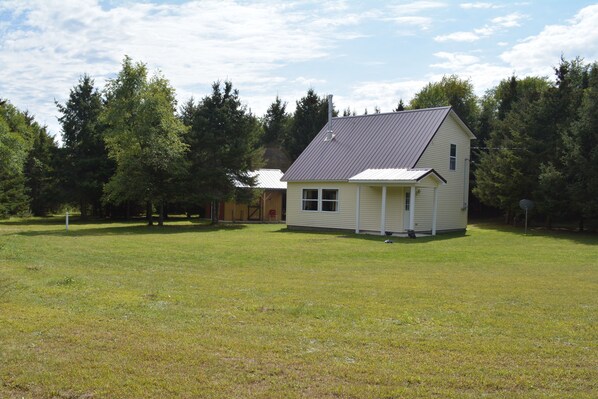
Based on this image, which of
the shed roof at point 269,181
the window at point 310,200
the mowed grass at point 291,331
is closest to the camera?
the mowed grass at point 291,331

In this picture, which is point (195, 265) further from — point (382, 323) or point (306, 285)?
point (382, 323)

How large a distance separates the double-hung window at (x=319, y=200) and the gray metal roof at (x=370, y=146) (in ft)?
2.52

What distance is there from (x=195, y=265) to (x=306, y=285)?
3827 mm

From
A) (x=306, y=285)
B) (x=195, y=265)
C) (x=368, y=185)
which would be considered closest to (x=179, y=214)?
(x=368, y=185)

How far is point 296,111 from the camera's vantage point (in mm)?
51875

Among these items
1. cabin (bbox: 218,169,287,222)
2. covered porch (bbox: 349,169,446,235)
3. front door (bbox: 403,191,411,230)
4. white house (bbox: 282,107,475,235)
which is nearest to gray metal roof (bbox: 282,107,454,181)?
white house (bbox: 282,107,475,235)

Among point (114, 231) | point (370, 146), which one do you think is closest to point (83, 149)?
point (114, 231)

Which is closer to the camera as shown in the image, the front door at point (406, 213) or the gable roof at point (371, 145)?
the front door at point (406, 213)

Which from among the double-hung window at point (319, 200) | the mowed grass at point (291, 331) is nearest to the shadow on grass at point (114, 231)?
the double-hung window at point (319, 200)

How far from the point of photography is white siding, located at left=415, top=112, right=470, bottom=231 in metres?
25.7

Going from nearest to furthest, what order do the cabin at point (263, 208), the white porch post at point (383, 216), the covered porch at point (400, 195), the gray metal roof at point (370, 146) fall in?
the covered porch at point (400, 195) < the white porch post at point (383, 216) < the gray metal roof at point (370, 146) < the cabin at point (263, 208)

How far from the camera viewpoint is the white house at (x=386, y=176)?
2453 centimetres

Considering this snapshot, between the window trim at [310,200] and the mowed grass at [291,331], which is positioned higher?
the window trim at [310,200]

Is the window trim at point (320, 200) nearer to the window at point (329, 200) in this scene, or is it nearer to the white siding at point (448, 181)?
the window at point (329, 200)
